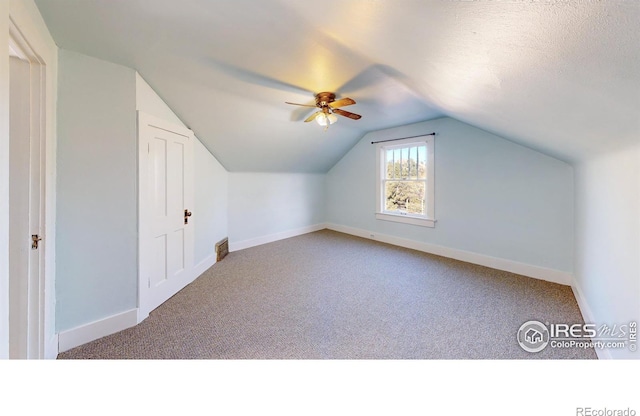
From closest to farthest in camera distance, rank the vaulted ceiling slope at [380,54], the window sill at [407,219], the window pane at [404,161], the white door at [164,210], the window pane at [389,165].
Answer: the vaulted ceiling slope at [380,54], the white door at [164,210], the window sill at [407,219], the window pane at [404,161], the window pane at [389,165]

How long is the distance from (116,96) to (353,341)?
2737mm

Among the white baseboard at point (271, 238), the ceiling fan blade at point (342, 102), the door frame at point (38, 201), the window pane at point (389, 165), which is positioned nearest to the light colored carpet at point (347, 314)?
the door frame at point (38, 201)

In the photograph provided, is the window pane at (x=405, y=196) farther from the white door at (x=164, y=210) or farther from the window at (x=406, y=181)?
the white door at (x=164, y=210)

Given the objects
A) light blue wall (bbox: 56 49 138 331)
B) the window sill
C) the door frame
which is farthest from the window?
the door frame

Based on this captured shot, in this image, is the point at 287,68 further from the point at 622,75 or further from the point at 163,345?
the point at 163,345

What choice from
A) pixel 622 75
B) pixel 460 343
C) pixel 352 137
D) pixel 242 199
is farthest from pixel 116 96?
pixel 352 137

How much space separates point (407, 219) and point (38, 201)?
441 cm

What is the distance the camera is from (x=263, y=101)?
272cm

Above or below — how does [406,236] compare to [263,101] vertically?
below

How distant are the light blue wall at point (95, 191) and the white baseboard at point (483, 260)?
12.9ft

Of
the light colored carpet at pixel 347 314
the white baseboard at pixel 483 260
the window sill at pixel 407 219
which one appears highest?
the window sill at pixel 407 219

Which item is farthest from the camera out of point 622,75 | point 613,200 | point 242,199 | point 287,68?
point 242,199

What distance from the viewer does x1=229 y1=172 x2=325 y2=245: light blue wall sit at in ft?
13.7

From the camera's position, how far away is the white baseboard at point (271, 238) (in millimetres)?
4193
